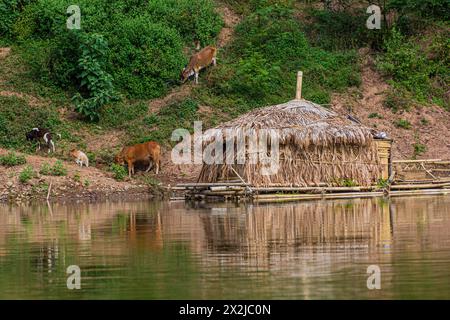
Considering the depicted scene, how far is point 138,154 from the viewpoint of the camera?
31469 mm

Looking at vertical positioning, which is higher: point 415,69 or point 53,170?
point 415,69

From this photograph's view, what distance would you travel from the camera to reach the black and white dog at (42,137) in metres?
31.9

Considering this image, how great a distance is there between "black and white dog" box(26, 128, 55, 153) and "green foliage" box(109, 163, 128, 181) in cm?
201

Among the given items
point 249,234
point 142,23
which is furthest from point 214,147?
point 249,234

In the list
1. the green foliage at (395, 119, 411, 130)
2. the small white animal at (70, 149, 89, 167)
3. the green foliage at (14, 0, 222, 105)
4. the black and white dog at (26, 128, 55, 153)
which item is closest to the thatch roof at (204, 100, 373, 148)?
the small white animal at (70, 149, 89, 167)

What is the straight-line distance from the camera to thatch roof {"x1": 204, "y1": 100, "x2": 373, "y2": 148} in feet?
96.7

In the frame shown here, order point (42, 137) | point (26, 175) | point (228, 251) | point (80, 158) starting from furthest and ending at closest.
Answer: point (42, 137), point (80, 158), point (26, 175), point (228, 251)

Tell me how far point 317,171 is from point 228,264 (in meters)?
14.5

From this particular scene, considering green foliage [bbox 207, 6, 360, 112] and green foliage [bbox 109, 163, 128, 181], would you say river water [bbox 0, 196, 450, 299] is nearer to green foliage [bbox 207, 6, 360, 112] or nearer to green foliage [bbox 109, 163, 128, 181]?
green foliage [bbox 109, 163, 128, 181]

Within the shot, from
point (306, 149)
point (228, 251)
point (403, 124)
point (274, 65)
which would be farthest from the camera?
point (274, 65)

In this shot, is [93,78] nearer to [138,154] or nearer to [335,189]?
[138,154]

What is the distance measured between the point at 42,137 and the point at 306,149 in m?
7.96

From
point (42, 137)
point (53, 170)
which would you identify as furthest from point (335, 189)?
point (42, 137)

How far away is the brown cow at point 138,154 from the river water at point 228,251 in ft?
15.7
